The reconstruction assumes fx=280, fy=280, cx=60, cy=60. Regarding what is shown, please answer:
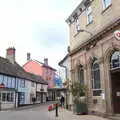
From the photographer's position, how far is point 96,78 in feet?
65.4

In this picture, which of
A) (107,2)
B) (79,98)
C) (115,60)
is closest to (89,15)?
(107,2)

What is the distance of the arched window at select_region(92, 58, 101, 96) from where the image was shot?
19.6m

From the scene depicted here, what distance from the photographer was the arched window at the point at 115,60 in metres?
17.2

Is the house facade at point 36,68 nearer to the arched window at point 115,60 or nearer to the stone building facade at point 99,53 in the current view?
the stone building facade at point 99,53

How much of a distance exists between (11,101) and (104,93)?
27777mm

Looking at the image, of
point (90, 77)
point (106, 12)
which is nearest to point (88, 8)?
point (106, 12)

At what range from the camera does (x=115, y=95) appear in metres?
17.7

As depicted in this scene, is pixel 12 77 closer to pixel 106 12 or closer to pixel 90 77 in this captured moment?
pixel 90 77

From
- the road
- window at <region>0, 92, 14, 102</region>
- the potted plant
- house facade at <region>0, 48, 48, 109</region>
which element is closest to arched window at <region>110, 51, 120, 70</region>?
the potted plant

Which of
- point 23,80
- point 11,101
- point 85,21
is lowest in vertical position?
point 11,101

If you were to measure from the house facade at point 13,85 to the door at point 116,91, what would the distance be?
25.1 metres

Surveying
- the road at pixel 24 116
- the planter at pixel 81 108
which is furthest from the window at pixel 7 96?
the planter at pixel 81 108

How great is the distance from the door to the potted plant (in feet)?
10.8

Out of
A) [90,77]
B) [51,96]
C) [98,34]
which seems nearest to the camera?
[98,34]
